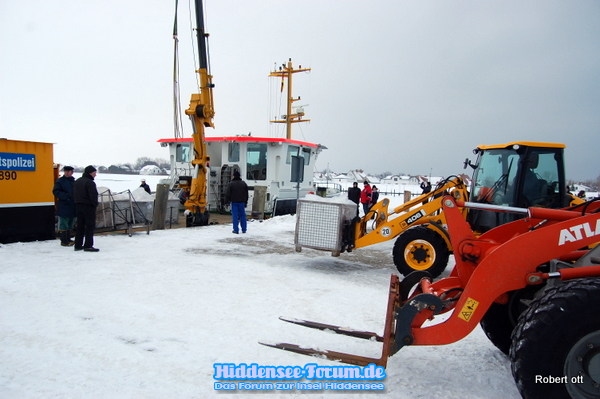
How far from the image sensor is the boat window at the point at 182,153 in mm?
17172

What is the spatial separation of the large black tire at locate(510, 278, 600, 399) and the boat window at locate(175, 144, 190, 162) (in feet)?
52.9

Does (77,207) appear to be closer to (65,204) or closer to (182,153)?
(65,204)

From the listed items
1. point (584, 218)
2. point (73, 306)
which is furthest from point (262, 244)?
point (584, 218)

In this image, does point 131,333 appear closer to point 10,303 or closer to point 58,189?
point 10,303

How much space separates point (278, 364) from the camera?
11.1ft

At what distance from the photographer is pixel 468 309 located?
2947mm

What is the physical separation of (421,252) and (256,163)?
10.3 m

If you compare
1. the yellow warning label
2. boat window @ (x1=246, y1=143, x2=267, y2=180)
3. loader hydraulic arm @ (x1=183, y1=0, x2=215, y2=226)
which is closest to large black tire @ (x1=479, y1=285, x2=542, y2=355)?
the yellow warning label

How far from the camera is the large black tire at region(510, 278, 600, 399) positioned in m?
2.49

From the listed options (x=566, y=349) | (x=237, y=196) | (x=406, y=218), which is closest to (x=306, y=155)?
(x=237, y=196)

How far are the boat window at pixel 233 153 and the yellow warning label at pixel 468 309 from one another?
14.0 metres

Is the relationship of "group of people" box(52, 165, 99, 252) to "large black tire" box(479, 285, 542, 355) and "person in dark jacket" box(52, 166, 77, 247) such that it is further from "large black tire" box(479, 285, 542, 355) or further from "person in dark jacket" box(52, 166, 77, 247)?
"large black tire" box(479, 285, 542, 355)

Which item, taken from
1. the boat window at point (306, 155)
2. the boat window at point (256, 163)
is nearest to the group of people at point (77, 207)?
the boat window at point (256, 163)

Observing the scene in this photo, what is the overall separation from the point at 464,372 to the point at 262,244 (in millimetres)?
6541
